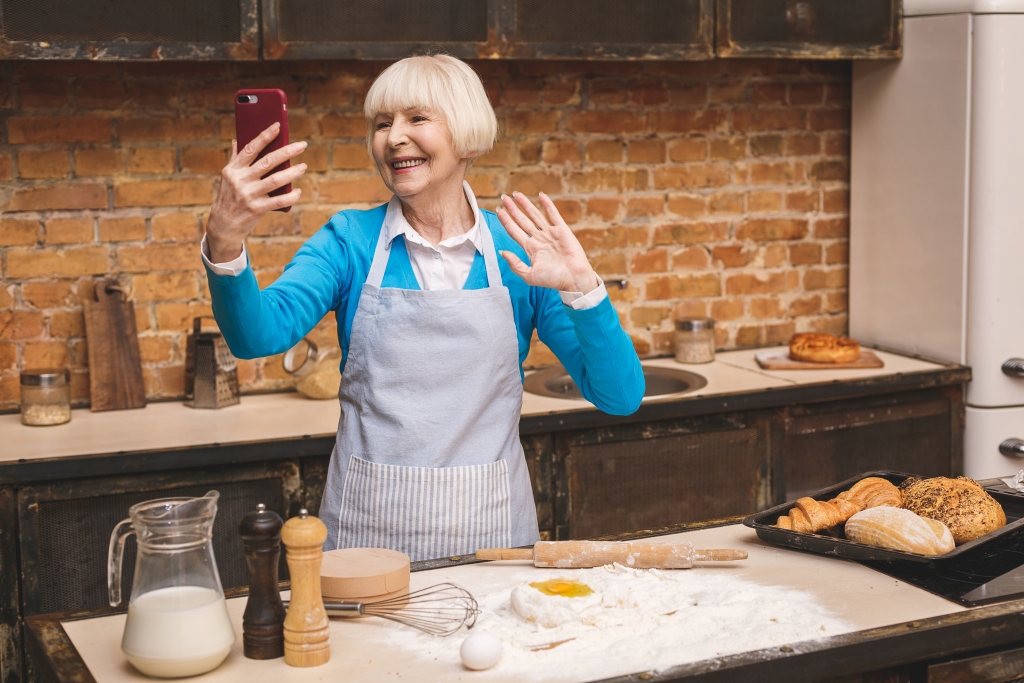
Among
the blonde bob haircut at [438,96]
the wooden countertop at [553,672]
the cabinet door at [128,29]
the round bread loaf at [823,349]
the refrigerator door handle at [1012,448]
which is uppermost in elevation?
the cabinet door at [128,29]

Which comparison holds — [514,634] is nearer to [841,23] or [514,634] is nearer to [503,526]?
[503,526]

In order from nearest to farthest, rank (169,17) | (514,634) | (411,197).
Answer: (514,634)
(411,197)
(169,17)

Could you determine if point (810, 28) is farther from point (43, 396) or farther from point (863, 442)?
point (43, 396)

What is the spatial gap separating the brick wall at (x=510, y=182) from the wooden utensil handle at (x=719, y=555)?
196 centimetres

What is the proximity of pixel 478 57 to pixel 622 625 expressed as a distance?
2.04 metres

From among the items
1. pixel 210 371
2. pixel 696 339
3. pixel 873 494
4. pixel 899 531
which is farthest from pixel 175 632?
pixel 696 339

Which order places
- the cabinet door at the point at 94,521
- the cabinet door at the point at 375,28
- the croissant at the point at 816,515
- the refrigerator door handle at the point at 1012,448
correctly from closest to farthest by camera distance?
the croissant at the point at 816,515 → the cabinet door at the point at 94,521 → the cabinet door at the point at 375,28 → the refrigerator door handle at the point at 1012,448

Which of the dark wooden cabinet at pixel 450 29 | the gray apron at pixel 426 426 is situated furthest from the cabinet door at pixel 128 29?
the gray apron at pixel 426 426

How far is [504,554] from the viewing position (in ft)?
6.16

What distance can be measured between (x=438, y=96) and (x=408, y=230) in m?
0.27

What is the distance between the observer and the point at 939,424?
367cm

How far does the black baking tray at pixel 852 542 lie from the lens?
69.6 inches

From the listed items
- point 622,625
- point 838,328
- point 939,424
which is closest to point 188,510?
point 622,625

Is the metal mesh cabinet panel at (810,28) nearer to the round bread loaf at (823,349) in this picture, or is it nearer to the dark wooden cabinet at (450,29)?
the dark wooden cabinet at (450,29)
